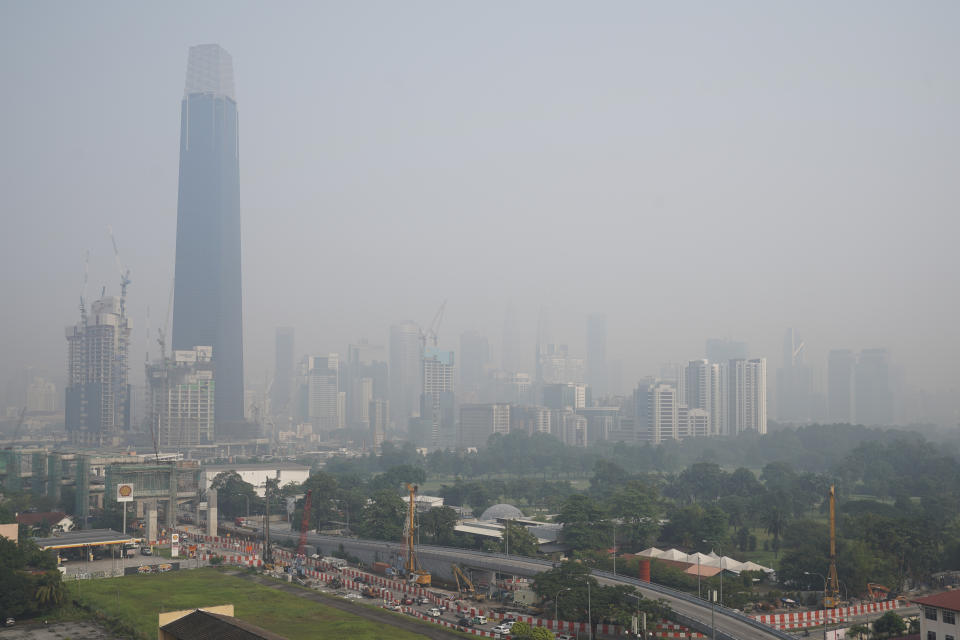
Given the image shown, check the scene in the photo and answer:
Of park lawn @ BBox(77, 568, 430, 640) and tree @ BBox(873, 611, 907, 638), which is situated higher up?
tree @ BBox(873, 611, 907, 638)

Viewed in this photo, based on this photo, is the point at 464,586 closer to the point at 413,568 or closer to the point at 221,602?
the point at 413,568

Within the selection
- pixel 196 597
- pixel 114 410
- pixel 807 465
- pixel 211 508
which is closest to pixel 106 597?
pixel 196 597

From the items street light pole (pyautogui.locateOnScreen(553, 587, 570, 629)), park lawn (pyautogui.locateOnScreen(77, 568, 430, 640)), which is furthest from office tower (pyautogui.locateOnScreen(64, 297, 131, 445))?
street light pole (pyautogui.locateOnScreen(553, 587, 570, 629))

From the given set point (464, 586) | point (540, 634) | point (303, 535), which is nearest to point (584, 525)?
point (464, 586)

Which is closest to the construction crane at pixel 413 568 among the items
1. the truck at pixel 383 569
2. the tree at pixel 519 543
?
the truck at pixel 383 569

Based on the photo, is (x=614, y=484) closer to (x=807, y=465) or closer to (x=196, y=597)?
(x=807, y=465)

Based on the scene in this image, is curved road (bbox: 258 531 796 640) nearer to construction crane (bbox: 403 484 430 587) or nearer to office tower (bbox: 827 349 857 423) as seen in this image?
construction crane (bbox: 403 484 430 587)

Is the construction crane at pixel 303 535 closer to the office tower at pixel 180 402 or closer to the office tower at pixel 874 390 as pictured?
the office tower at pixel 180 402
